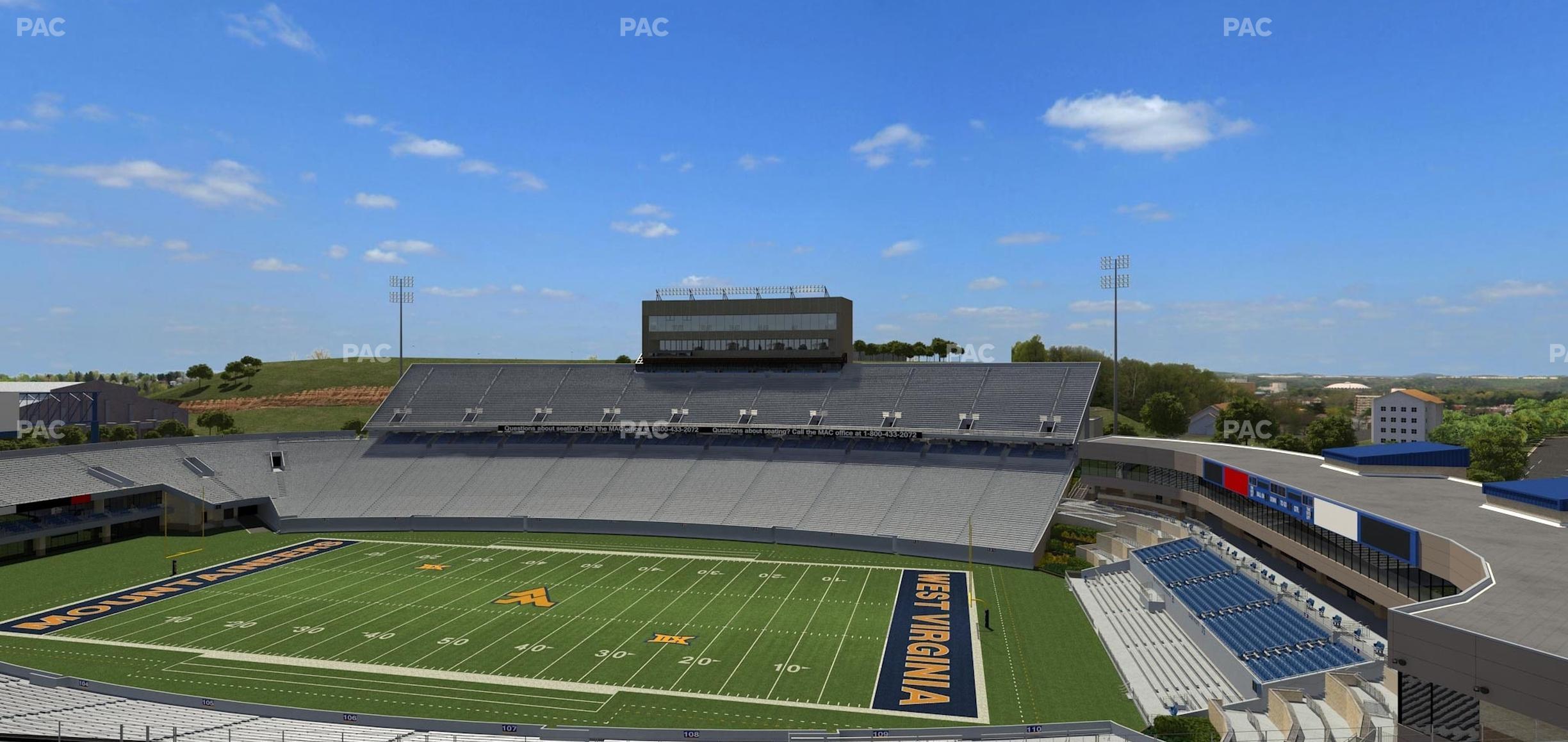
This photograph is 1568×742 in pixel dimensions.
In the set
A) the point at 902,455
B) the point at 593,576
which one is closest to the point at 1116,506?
the point at 902,455

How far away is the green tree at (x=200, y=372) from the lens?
107m

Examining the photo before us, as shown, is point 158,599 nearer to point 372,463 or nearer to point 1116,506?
A: point 372,463

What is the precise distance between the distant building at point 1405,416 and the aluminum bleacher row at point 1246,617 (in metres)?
95.0

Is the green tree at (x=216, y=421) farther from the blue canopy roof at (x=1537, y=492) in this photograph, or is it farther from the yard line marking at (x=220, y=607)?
the blue canopy roof at (x=1537, y=492)

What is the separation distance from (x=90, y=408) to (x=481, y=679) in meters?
88.0

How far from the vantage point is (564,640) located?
29.7m

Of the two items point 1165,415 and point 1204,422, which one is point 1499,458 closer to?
point 1165,415

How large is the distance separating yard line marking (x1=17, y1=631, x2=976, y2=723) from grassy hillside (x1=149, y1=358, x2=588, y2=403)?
238 ft

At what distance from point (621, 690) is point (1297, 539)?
24.9 meters

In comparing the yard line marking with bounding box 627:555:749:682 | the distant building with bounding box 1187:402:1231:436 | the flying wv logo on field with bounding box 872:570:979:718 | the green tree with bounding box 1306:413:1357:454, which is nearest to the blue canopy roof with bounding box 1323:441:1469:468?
the flying wv logo on field with bounding box 872:570:979:718

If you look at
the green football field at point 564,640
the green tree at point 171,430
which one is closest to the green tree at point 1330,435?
the green football field at point 564,640

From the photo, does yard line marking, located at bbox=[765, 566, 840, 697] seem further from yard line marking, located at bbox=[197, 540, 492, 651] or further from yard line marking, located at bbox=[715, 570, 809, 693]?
yard line marking, located at bbox=[197, 540, 492, 651]

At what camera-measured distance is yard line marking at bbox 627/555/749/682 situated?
26655 millimetres

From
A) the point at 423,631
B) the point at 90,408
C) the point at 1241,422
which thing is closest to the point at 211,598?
the point at 423,631
